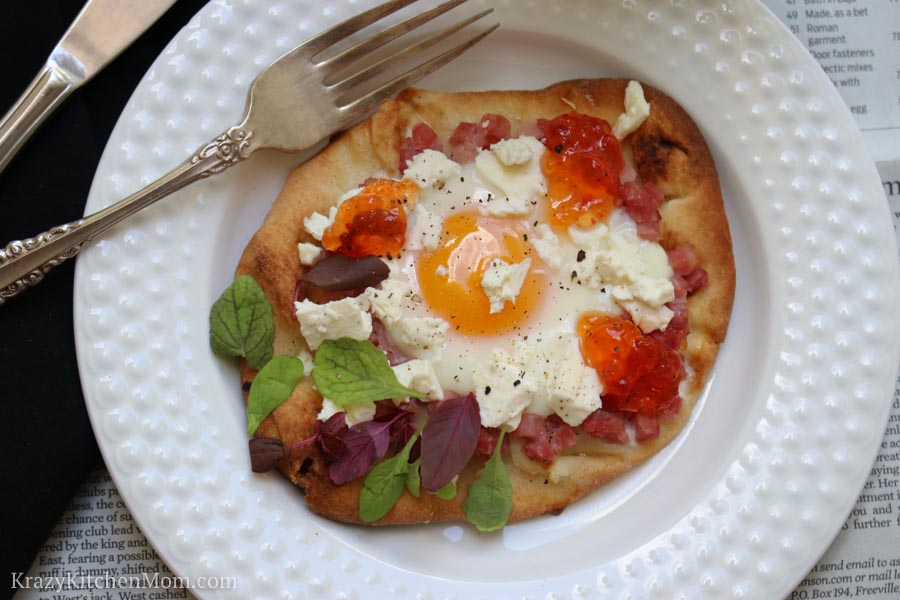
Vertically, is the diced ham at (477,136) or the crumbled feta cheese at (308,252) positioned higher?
the crumbled feta cheese at (308,252)

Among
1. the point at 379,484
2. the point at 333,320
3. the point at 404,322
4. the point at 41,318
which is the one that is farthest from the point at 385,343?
the point at 41,318

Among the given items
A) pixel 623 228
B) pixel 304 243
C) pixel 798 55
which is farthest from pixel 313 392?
pixel 798 55

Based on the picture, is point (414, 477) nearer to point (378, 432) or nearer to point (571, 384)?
point (378, 432)

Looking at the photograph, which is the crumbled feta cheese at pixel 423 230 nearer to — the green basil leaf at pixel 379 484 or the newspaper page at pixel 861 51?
the green basil leaf at pixel 379 484

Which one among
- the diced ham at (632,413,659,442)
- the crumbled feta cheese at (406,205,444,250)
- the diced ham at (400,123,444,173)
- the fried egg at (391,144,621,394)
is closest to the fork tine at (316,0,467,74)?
the diced ham at (400,123,444,173)

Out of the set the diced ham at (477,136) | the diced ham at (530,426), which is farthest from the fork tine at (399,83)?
the diced ham at (530,426)

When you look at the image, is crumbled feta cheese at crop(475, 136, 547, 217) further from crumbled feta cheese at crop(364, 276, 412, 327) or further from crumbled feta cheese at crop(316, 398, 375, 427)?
crumbled feta cheese at crop(316, 398, 375, 427)
